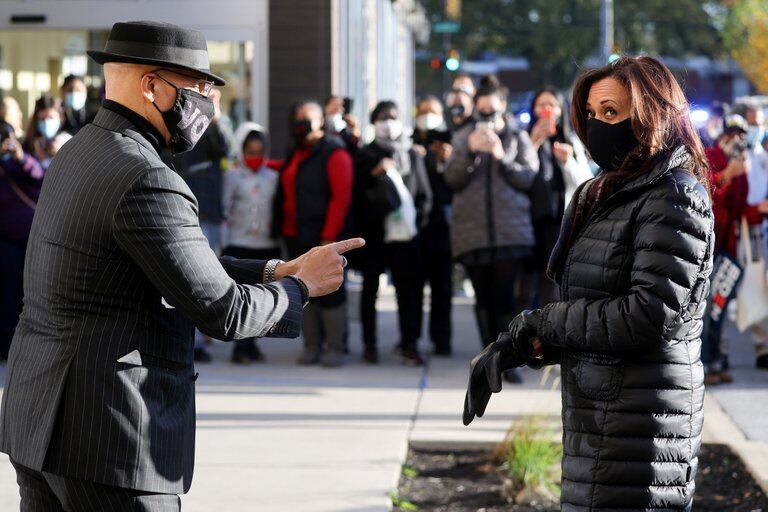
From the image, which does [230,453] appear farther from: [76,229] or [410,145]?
[410,145]

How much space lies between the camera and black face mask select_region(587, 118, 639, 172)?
3.67 meters

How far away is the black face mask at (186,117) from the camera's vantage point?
3.31 metres

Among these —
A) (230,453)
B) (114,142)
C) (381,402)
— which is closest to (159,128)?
(114,142)

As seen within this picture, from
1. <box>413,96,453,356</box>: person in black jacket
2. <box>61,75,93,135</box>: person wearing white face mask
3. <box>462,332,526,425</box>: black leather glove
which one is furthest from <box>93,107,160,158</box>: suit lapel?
<box>61,75,93,135</box>: person wearing white face mask

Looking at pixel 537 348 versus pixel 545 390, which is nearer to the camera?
pixel 537 348

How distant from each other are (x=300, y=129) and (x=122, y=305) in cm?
678

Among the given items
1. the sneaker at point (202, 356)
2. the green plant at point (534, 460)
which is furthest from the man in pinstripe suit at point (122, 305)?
the sneaker at point (202, 356)

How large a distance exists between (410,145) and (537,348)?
288 inches

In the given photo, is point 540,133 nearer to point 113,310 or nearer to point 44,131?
point 44,131

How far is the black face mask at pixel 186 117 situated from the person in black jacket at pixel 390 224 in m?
6.58

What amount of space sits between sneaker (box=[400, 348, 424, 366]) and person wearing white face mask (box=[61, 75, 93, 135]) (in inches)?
142

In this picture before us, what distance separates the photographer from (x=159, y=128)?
3.32m

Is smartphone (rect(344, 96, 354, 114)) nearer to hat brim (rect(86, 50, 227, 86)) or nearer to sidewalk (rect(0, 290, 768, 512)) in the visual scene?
sidewalk (rect(0, 290, 768, 512))

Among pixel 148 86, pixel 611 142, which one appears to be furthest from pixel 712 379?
pixel 148 86
